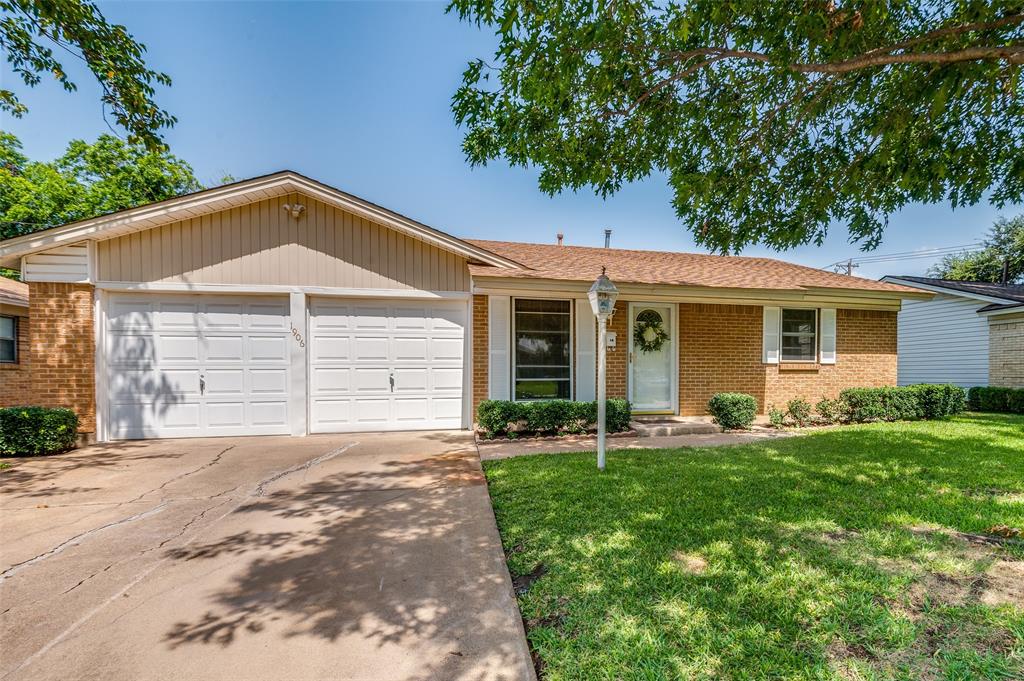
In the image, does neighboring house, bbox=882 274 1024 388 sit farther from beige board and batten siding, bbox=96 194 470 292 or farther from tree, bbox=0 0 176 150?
tree, bbox=0 0 176 150

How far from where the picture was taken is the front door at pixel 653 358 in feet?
29.3

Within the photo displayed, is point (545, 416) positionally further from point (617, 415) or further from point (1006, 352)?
point (1006, 352)


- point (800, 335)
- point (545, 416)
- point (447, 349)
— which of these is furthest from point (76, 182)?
point (800, 335)

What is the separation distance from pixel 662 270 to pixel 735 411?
11.7ft

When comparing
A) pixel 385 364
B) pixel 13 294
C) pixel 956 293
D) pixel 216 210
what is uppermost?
pixel 216 210

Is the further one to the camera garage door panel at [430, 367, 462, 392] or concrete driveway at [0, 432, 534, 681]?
garage door panel at [430, 367, 462, 392]

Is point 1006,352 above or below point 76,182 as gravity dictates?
below

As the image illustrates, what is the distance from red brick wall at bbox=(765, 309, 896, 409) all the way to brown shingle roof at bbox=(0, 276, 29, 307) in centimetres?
1756

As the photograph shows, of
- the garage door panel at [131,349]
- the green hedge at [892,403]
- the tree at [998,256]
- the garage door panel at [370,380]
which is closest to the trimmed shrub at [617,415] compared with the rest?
the garage door panel at [370,380]

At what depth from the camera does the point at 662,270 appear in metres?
9.67

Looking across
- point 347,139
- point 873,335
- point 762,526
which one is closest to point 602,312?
point 762,526

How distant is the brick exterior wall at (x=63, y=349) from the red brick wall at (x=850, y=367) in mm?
13466

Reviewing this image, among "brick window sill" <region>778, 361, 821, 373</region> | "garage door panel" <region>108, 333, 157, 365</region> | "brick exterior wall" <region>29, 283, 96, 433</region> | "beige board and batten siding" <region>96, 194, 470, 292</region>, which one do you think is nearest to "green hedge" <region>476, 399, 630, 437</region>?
"beige board and batten siding" <region>96, 194, 470, 292</region>

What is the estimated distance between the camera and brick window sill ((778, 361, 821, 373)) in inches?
375
